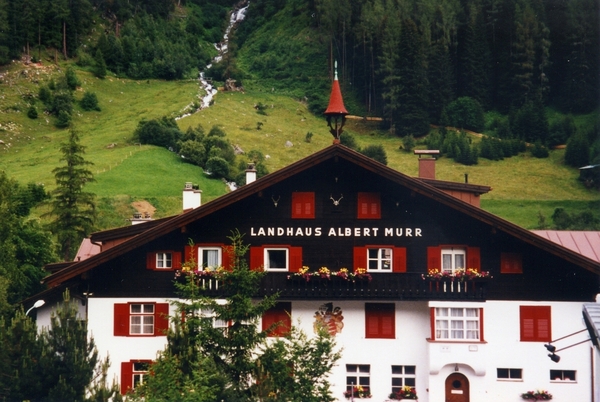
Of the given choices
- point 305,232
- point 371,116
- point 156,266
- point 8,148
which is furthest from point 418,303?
point 371,116

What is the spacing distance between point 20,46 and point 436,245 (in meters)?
127

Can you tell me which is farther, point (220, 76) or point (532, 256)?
point (220, 76)

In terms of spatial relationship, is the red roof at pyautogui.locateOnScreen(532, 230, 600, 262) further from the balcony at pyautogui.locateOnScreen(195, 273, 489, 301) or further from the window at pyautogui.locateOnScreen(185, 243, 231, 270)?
the window at pyautogui.locateOnScreen(185, 243, 231, 270)

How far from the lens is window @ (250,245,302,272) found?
1582 inches

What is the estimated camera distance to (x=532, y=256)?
3944 centimetres

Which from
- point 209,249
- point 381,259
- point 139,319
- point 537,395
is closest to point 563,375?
point 537,395

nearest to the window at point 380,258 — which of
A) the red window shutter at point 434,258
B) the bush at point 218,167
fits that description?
the red window shutter at point 434,258

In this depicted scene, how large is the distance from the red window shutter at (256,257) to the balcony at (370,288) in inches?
41.2

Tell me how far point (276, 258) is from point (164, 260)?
4.05 m

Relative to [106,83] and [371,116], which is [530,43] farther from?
[106,83]

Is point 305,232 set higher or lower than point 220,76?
lower

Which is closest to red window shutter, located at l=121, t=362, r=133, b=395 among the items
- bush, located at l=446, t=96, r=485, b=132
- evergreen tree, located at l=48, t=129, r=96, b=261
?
evergreen tree, located at l=48, t=129, r=96, b=261

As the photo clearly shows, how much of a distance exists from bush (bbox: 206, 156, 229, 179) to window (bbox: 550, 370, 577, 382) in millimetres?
64804

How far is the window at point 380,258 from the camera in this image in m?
40.1
